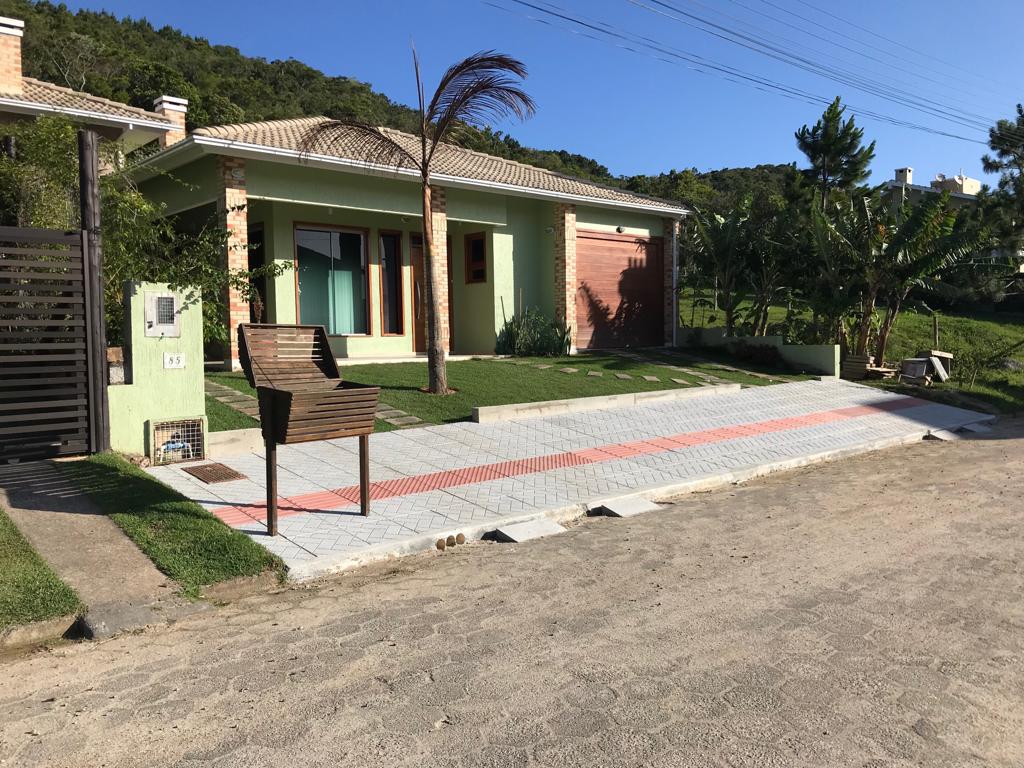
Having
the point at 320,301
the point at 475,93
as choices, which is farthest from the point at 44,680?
the point at 320,301

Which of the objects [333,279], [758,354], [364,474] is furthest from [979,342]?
[364,474]

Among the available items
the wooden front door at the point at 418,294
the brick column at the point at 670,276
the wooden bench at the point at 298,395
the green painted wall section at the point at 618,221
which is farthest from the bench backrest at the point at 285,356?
the brick column at the point at 670,276

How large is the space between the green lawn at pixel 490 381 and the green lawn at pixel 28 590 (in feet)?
20.1

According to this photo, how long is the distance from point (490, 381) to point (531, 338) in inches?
173

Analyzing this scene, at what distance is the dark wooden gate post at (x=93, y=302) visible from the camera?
7543 mm

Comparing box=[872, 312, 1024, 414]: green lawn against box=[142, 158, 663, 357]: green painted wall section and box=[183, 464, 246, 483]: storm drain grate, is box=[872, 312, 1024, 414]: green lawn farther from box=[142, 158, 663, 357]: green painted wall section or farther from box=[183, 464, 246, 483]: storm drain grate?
box=[183, 464, 246, 483]: storm drain grate

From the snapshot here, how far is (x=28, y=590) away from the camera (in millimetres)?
4562

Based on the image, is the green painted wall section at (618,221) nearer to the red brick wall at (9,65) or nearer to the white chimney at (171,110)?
the white chimney at (171,110)

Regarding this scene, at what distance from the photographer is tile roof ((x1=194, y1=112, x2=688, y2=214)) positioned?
13.5 meters

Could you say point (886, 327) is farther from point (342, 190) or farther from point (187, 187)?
point (187, 187)

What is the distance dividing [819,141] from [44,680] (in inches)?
1366

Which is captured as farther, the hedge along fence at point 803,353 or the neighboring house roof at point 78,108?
the hedge along fence at point 803,353

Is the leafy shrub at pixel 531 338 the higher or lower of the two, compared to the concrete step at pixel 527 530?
higher

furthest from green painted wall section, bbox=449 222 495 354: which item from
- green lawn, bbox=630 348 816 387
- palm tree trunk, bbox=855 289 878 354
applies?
palm tree trunk, bbox=855 289 878 354
